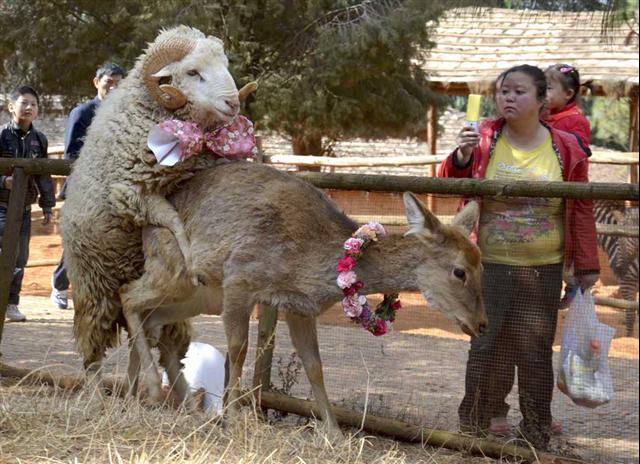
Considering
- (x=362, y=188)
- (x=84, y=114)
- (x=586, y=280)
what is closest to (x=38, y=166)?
(x=84, y=114)

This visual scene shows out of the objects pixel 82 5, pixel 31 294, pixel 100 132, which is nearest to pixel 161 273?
pixel 100 132

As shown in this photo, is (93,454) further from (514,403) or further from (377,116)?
(377,116)

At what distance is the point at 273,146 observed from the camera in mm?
26719

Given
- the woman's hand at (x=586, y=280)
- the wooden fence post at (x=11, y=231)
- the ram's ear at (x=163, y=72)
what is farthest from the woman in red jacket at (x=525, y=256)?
the wooden fence post at (x=11, y=231)

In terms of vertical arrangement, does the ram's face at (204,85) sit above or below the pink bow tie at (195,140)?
above

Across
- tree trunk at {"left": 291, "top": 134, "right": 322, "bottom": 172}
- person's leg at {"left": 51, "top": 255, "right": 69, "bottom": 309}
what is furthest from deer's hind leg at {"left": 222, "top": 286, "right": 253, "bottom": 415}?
tree trunk at {"left": 291, "top": 134, "right": 322, "bottom": 172}

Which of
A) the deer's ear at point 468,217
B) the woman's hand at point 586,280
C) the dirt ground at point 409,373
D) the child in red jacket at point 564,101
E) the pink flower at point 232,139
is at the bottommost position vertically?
the dirt ground at point 409,373

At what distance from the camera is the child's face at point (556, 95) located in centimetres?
663

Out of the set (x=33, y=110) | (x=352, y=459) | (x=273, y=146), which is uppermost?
(x=33, y=110)

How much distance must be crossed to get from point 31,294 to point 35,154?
4.04m

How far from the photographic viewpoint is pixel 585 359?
5.44m

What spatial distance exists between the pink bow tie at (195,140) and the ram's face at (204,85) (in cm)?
9

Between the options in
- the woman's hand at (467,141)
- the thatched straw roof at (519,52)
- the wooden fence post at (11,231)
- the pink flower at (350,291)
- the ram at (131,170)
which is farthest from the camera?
the thatched straw roof at (519,52)

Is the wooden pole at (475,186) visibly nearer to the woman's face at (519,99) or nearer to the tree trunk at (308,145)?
the woman's face at (519,99)
